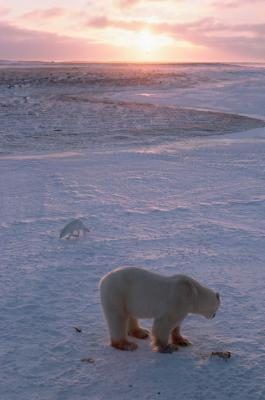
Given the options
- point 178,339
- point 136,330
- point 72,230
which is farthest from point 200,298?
point 72,230

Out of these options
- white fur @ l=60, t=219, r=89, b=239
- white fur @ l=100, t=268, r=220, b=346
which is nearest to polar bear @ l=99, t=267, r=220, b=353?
white fur @ l=100, t=268, r=220, b=346

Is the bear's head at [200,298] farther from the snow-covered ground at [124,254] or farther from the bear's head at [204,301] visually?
the snow-covered ground at [124,254]

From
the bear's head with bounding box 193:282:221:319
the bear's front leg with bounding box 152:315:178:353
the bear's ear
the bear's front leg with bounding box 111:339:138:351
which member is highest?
the bear's ear

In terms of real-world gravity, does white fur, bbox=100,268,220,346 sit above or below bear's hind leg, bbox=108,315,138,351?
above

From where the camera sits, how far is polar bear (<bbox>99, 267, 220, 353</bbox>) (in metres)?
3.59

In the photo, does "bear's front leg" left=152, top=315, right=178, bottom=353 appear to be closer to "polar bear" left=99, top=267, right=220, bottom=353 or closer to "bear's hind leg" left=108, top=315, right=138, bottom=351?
"polar bear" left=99, top=267, right=220, bottom=353

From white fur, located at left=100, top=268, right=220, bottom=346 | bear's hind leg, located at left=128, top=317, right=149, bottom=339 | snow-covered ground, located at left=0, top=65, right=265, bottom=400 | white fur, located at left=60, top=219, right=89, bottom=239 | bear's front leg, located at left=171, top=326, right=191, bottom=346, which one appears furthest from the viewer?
white fur, located at left=60, top=219, right=89, bottom=239

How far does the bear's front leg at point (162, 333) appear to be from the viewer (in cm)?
360

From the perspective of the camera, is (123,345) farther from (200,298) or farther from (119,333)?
(200,298)

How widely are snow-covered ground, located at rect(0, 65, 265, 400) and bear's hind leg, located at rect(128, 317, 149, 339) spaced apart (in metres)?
0.19

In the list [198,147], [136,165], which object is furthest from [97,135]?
[136,165]

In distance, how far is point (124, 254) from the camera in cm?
549

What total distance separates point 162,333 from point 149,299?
0.24 m

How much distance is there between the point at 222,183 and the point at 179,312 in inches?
208
